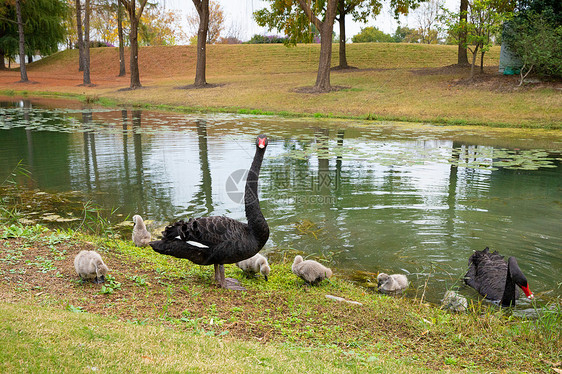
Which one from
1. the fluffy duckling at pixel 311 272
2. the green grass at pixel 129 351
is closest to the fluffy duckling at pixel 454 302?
the fluffy duckling at pixel 311 272

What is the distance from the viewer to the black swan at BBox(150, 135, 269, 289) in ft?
15.0

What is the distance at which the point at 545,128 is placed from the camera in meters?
19.0

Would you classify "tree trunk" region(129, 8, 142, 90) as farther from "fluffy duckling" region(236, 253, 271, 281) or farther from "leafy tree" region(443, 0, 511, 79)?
"fluffy duckling" region(236, 253, 271, 281)

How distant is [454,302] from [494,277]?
0.93 m

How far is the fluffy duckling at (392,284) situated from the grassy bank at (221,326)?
7.0 inches

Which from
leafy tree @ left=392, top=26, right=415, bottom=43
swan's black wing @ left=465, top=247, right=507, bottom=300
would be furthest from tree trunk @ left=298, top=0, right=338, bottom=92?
leafy tree @ left=392, top=26, right=415, bottom=43

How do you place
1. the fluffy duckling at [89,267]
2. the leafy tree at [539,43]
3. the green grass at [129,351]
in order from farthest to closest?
the leafy tree at [539,43] < the fluffy duckling at [89,267] < the green grass at [129,351]

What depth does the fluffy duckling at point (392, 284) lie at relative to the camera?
5.24m

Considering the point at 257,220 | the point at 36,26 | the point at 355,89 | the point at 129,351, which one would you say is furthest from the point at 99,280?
the point at 36,26

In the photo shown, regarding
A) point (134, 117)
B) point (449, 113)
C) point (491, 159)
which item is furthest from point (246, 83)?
point (491, 159)

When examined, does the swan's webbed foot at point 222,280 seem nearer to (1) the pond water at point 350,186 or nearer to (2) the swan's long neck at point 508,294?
(1) the pond water at point 350,186

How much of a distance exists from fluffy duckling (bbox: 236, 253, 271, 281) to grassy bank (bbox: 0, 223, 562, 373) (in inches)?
5.8

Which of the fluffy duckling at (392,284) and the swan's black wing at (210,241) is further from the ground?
the swan's black wing at (210,241)

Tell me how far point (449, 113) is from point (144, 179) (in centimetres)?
1613
